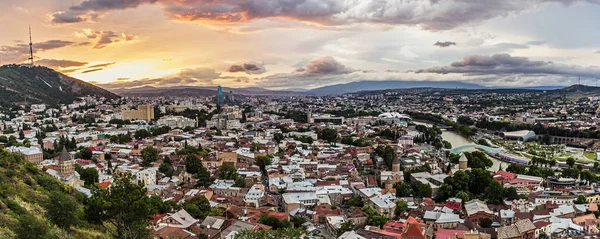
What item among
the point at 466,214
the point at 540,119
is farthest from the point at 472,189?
the point at 540,119

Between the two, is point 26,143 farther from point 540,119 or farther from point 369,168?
point 540,119

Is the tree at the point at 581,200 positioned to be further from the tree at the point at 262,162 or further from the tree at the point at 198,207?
the tree at the point at 262,162

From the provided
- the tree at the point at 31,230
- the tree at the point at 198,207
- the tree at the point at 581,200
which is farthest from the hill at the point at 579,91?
the tree at the point at 31,230

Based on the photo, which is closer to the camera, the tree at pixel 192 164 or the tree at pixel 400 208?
the tree at pixel 400 208

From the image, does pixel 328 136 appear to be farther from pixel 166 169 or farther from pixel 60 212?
pixel 60 212

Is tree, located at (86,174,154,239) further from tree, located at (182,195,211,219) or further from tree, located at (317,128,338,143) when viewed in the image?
tree, located at (317,128,338,143)

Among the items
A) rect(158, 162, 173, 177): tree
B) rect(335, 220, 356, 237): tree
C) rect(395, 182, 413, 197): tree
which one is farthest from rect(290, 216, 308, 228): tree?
rect(158, 162, 173, 177): tree

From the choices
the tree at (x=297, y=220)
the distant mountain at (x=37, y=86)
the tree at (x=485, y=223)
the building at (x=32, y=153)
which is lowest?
the tree at (x=485, y=223)
